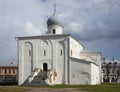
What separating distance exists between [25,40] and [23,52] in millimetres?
2074

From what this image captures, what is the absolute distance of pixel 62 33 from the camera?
57469mm

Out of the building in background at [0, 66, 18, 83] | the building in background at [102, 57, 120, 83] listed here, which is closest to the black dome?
the building in background at [0, 66, 18, 83]

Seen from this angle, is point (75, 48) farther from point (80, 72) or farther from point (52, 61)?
point (80, 72)

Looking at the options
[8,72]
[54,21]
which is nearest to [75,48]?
[54,21]

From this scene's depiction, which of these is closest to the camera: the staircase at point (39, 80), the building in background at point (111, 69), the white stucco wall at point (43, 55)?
the staircase at point (39, 80)

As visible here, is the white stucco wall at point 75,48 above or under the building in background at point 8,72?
above

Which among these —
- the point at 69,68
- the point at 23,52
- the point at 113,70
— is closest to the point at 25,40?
the point at 23,52

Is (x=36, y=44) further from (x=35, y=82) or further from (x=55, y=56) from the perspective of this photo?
(x=35, y=82)

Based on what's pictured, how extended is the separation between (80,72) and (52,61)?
5.09 meters

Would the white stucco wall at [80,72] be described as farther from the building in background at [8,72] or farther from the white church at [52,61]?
the building in background at [8,72]

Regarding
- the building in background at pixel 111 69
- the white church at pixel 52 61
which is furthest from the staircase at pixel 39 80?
the building in background at pixel 111 69

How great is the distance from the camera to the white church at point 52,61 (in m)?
51.9

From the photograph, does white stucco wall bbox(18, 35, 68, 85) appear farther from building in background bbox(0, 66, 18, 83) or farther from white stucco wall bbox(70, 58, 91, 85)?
building in background bbox(0, 66, 18, 83)

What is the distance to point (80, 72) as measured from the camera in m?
52.1
